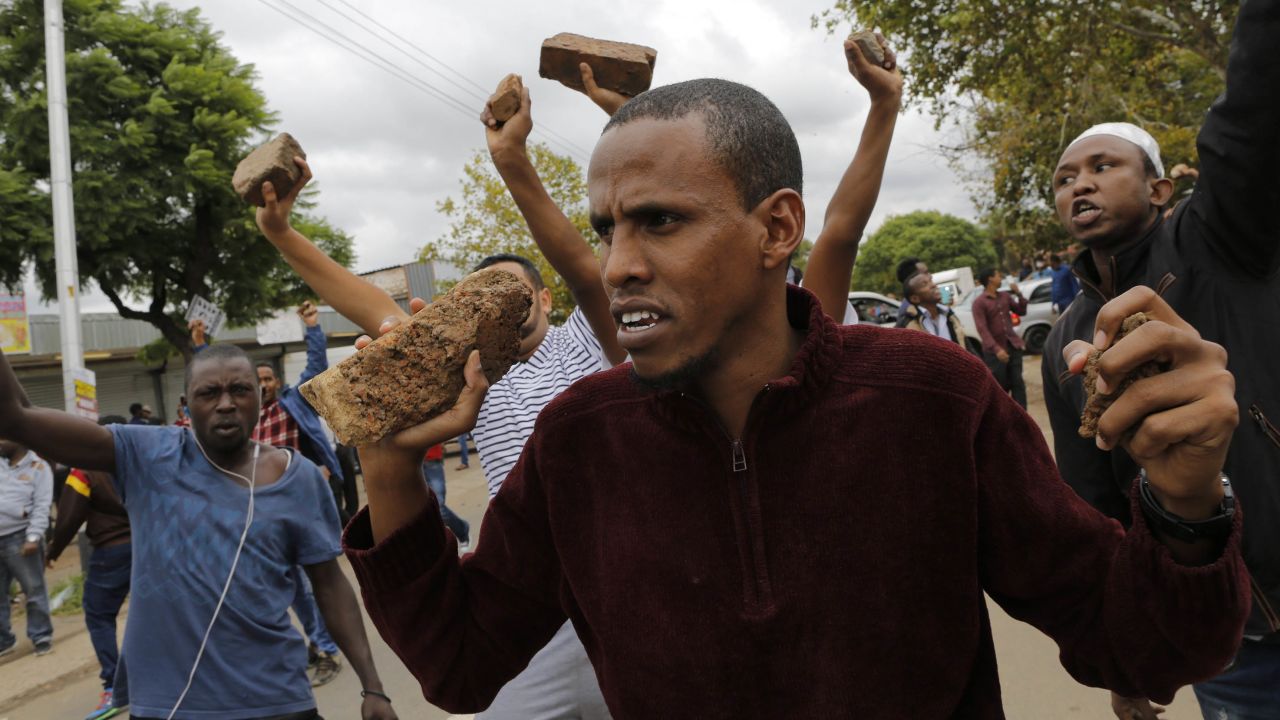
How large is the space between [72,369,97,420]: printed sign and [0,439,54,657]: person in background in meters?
0.96

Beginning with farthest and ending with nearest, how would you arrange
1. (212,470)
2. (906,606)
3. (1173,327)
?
(212,470) → (906,606) → (1173,327)

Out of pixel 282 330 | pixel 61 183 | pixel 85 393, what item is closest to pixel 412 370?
pixel 85 393

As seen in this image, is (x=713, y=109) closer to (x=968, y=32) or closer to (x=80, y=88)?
(x=968, y=32)

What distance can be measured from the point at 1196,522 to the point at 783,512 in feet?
1.89

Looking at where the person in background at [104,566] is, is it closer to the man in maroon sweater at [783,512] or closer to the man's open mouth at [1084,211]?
the man in maroon sweater at [783,512]

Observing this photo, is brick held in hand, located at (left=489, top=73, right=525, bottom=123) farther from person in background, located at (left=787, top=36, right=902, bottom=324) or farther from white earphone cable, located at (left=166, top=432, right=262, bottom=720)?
white earphone cable, located at (left=166, top=432, right=262, bottom=720)

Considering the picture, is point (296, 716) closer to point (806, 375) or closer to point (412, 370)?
point (412, 370)

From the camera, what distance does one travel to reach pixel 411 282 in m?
41.8

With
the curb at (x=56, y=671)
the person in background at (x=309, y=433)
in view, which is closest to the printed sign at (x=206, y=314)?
the person in background at (x=309, y=433)

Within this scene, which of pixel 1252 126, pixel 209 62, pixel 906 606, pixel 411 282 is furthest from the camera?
pixel 411 282

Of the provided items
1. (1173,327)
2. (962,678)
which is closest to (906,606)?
(962,678)

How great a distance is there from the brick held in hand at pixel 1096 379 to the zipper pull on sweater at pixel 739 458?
1.60ft

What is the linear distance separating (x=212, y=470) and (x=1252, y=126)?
3.29 meters

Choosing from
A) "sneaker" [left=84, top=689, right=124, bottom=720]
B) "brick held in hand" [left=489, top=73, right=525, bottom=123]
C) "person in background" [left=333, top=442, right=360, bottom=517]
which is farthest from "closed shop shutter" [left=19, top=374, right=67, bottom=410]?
"brick held in hand" [left=489, top=73, right=525, bottom=123]
